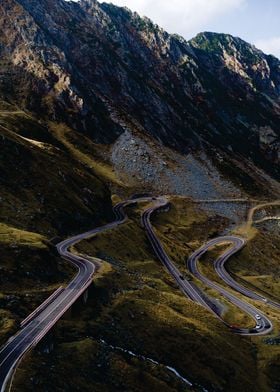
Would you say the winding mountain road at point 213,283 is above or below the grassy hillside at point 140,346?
above

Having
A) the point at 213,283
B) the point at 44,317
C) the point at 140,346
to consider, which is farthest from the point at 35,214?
the point at 140,346

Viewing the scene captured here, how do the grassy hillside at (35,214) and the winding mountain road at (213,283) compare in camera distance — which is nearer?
the grassy hillside at (35,214)

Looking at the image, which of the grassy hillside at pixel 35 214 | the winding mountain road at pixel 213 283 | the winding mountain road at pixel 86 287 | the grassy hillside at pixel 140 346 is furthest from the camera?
the winding mountain road at pixel 213 283

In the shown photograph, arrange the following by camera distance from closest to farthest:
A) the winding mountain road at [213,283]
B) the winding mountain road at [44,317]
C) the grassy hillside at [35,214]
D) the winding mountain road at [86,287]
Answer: the winding mountain road at [44,317] < the winding mountain road at [86,287] < the grassy hillside at [35,214] < the winding mountain road at [213,283]

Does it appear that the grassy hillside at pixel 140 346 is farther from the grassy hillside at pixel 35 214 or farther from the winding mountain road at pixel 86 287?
the grassy hillside at pixel 35 214

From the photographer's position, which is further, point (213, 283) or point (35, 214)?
point (213, 283)

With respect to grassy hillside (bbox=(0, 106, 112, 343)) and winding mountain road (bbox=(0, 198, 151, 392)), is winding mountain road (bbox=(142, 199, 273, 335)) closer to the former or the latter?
grassy hillside (bbox=(0, 106, 112, 343))

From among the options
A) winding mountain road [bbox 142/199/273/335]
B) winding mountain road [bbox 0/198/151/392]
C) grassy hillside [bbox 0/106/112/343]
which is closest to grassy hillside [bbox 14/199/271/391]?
winding mountain road [bbox 0/198/151/392]

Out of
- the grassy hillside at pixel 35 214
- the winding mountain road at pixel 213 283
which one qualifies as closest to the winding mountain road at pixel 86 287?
the winding mountain road at pixel 213 283

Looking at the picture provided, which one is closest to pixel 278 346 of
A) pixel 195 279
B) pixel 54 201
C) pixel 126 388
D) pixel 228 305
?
pixel 228 305

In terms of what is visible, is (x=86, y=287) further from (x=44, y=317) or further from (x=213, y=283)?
(x=213, y=283)

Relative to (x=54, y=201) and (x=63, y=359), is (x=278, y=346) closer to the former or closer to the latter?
(x=63, y=359)
